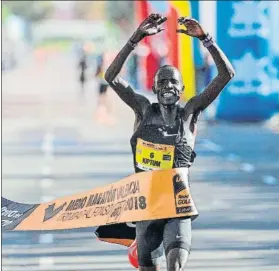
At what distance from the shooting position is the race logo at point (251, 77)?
29984 mm

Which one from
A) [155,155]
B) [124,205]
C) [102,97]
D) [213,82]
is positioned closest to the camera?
[155,155]

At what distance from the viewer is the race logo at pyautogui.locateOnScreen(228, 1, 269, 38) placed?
30.0 m

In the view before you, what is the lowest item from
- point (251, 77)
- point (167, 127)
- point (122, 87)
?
point (251, 77)

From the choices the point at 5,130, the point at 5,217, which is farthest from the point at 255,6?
the point at 5,217

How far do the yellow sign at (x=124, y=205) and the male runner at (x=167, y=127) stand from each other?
0.21ft

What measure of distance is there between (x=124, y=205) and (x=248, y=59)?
21845 millimetres

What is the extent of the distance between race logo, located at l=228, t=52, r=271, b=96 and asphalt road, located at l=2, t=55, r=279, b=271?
1.16 metres

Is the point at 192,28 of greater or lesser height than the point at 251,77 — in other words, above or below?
above

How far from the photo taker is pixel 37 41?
141 m

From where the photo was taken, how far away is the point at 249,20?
30422 millimetres

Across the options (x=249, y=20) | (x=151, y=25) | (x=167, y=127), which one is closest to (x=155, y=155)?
(x=167, y=127)

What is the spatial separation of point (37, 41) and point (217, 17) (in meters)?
112

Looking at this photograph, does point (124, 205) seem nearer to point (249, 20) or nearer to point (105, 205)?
point (105, 205)

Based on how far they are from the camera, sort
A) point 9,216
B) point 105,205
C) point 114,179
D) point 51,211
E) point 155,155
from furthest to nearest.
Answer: point 114,179
point 9,216
point 51,211
point 105,205
point 155,155
